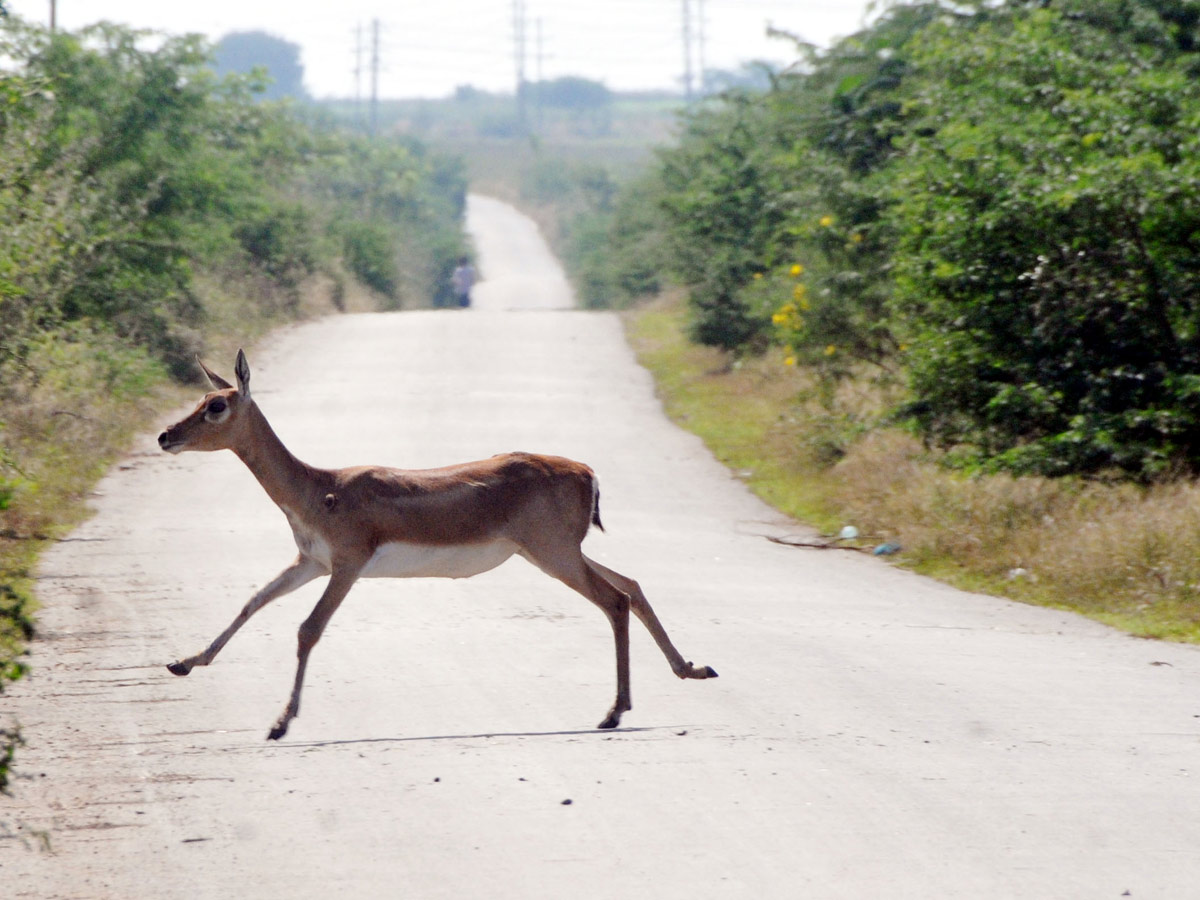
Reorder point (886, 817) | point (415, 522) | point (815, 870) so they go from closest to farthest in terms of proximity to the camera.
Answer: point (815, 870) < point (886, 817) < point (415, 522)

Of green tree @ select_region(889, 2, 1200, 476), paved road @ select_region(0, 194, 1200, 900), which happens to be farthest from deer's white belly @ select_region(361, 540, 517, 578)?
green tree @ select_region(889, 2, 1200, 476)

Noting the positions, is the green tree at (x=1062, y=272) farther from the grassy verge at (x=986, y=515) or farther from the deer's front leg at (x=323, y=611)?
the deer's front leg at (x=323, y=611)

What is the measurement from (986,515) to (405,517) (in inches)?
273

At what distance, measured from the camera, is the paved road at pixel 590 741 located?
528 cm

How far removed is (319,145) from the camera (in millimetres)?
47719

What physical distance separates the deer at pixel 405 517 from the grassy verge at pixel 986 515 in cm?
456

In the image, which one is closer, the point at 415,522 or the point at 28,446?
the point at 415,522

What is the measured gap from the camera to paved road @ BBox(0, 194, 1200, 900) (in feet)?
17.3

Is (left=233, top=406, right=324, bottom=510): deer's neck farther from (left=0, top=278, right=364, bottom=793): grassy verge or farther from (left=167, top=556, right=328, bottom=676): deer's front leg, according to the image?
(left=0, top=278, right=364, bottom=793): grassy verge

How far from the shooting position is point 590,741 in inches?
270

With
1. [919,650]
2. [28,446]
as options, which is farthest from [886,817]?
[28,446]

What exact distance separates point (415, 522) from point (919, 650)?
3.52m

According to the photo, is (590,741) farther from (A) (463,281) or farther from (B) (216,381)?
(A) (463,281)

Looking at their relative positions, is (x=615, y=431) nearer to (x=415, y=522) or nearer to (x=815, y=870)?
(x=415, y=522)
